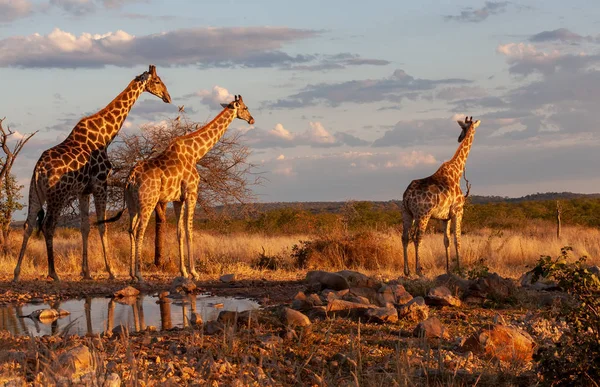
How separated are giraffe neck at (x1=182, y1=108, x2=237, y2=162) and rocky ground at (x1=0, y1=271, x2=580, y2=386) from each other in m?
4.74

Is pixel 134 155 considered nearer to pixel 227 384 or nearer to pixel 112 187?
pixel 112 187

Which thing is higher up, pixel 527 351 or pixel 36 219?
pixel 36 219

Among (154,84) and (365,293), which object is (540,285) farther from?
(154,84)

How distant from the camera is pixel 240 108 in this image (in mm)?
16422

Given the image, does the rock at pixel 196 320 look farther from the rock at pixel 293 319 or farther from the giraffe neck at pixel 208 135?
the giraffe neck at pixel 208 135

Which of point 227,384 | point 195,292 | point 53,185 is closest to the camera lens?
point 227,384

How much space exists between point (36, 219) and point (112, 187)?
4.26m

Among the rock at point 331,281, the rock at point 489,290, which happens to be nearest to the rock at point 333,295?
the rock at point 331,281

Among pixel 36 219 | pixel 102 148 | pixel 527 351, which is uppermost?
pixel 102 148

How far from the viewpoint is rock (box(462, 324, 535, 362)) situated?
295 inches

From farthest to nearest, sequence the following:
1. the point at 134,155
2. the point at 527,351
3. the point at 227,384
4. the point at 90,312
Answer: the point at 134,155 < the point at 90,312 < the point at 527,351 < the point at 227,384

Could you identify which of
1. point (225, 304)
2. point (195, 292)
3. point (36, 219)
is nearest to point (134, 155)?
point (36, 219)

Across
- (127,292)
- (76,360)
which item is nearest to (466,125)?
(127,292)

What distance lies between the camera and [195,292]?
13.0 metres
